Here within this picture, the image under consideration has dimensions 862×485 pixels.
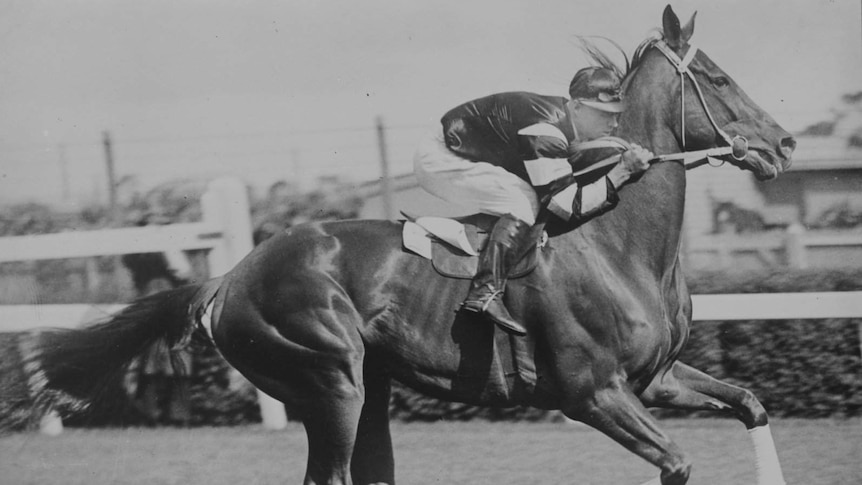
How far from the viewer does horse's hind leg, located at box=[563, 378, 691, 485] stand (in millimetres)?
3625

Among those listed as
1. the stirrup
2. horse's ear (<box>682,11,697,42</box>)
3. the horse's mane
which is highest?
horse's ear (<box>682,11,697,42</box>)

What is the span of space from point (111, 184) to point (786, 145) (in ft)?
11.5

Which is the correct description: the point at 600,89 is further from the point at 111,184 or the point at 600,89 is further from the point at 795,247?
the point at 111,184

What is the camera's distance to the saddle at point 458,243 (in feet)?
12.3

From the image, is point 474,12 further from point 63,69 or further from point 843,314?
point 843,314

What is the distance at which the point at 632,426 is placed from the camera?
364 centimetres

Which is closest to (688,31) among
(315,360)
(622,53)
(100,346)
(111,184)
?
(622,53)

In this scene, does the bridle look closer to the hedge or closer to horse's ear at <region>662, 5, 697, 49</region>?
horse's ear at <region>662, 5, 697, 49</region>

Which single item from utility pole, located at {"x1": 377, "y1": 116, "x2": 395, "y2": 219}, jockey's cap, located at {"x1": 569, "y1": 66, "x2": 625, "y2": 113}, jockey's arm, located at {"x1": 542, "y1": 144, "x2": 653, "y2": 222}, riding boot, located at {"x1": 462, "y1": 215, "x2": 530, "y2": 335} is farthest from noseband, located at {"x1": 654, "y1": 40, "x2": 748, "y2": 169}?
utility pole, located at {"x1": 377, "y1": 116, "x2": 395, "y2": 219}

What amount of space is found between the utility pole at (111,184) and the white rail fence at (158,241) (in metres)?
0.22

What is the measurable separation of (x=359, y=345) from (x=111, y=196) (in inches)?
90.6

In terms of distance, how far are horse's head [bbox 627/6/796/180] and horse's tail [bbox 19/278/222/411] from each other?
6.95 ft

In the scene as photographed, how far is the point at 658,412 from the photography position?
17.4ft

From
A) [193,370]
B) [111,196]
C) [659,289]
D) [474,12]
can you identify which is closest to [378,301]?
[659,289]
